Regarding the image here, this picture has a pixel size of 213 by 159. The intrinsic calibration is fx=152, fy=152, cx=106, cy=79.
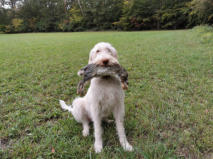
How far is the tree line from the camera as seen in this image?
32875mm

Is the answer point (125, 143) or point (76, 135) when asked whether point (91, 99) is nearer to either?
point (76, 135)

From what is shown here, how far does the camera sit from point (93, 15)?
38812 mm

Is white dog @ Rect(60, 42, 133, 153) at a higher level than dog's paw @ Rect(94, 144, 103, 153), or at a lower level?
higher

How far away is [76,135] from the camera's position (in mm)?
2088

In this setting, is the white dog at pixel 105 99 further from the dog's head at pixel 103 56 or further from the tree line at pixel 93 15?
the tree line at pixel 93 15

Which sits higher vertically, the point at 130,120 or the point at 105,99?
the point at 105,99

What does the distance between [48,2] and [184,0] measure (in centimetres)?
3474

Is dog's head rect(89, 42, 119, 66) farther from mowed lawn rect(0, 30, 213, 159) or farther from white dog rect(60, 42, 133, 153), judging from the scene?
mowed lawn rect(0, 30, 213, 159)

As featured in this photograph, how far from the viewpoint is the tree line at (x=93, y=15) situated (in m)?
32.9

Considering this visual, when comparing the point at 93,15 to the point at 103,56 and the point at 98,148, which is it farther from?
the point at 98,148

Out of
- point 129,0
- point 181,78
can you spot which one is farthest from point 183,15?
point 181,78

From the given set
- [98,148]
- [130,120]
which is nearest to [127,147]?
[98,148]

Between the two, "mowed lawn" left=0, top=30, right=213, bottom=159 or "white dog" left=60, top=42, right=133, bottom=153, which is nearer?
Result: "mowed lawn" left=0, top=30, right=213, bottom=159

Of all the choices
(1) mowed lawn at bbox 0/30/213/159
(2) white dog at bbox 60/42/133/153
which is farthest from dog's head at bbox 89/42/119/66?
(1) mowed lawn at bbox 0/30/213/159
